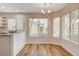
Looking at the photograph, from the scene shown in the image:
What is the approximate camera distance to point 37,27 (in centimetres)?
→ 1040

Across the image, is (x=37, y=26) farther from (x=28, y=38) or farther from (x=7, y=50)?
(x=7, y=50)

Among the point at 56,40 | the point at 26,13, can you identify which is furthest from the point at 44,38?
the point at 26,13

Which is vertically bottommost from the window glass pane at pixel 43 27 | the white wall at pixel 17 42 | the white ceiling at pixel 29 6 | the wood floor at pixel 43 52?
the wood floor at pixel 43 52

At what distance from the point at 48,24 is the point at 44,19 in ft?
1.61

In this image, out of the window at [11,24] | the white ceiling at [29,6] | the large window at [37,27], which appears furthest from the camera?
the large window at [37,27]

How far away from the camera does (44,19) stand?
10.3 meters

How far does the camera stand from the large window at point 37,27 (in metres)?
10.3

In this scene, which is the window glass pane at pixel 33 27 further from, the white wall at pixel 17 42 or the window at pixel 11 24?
the white wall at pixel 17 42

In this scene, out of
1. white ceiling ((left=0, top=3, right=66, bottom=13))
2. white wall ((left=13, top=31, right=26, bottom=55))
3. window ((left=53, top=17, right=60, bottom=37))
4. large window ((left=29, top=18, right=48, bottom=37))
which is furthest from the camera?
large window ((left=29, top=18, right=48, bottom=37))

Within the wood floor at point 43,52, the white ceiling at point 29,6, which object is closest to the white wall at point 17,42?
the wood floor at point 43,52

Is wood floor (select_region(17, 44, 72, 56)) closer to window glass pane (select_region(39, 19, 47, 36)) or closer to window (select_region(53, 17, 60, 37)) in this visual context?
window (select_region(53, 17, 60, 37))

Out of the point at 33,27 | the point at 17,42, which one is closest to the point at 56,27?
the point at 33,27

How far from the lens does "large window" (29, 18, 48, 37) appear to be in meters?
10.3

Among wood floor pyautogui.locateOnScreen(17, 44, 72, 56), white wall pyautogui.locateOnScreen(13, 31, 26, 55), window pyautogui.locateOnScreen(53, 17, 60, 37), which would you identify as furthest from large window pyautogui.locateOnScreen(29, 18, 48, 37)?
white wall pyautogui.locateOnScreen(13, 31, 26, 55)
